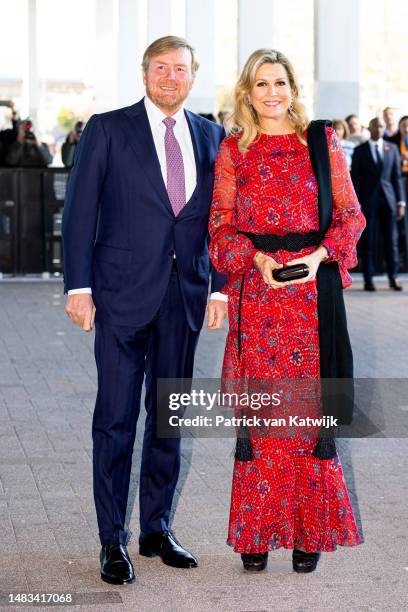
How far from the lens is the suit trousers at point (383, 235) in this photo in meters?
16.1

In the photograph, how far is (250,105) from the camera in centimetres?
515

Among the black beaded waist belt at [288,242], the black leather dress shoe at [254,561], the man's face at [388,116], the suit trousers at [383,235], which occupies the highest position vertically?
the man's face at [388,116]

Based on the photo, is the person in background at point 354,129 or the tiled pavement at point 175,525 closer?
the tiled pavement at point 175,525

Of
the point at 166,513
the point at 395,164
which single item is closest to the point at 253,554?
the point at 166,513

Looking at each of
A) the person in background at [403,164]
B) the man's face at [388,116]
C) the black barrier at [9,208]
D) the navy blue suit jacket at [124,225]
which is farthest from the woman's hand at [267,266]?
the man's face at [388,116]

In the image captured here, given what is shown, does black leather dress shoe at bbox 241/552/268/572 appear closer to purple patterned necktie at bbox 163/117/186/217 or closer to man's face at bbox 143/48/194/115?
purple patterned necktie at bbox 163/117/186/217

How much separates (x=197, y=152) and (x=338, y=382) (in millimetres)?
1023

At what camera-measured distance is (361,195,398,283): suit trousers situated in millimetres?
16109

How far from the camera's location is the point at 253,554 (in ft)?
17.0

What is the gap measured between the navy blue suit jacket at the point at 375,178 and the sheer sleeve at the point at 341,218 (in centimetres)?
1091

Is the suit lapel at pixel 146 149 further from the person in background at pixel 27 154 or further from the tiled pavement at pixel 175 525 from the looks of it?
the person in background at pixel 27 154

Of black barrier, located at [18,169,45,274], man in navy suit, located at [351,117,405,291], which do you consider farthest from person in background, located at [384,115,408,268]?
black barrier, located at [18,169,45,274]

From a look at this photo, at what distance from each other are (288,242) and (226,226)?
24 centimetres

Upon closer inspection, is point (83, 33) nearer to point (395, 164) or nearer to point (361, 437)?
point (395, 164)
